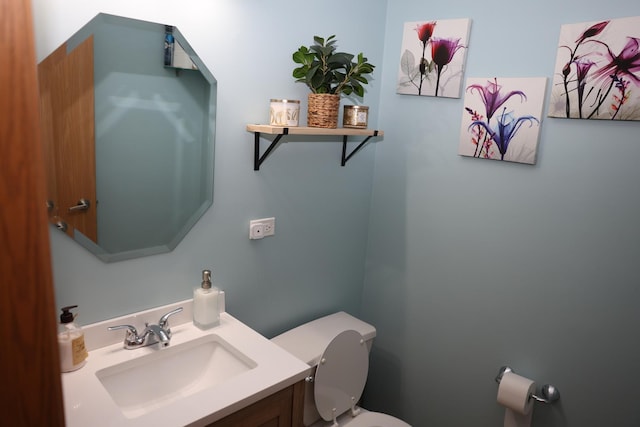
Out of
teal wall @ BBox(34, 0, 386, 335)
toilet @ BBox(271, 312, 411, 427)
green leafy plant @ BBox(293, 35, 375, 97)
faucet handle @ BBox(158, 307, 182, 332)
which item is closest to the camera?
teal wall @ BBox(34, 0, 386, 335)

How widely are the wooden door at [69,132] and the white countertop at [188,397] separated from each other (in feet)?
1.19

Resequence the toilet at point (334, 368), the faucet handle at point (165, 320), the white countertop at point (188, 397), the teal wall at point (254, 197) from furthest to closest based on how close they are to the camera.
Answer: the toilet at point (334, 368)
the faucet handle at point (165, 320)
the teal wall at point (254, 197)
the white countertop at point (188, 397)

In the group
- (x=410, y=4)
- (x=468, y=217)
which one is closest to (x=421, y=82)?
(x=410, y=4)

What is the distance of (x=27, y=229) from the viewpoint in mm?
700

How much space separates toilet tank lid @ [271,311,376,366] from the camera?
1.81m

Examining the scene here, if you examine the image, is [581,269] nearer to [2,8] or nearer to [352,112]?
[352,112]

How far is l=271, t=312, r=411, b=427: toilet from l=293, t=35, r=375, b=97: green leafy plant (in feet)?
3.15

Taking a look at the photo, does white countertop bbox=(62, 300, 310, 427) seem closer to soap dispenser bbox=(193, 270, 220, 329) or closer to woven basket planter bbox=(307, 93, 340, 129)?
soap dispenser bbox=(193, 270, 220, 329)

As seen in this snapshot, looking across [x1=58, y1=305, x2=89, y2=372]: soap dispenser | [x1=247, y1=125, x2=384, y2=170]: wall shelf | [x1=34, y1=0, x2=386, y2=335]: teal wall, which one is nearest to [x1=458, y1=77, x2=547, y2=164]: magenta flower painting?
[x1=247, y1=125, x2=384, y2=170]: wall shelf

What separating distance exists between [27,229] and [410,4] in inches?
70.4

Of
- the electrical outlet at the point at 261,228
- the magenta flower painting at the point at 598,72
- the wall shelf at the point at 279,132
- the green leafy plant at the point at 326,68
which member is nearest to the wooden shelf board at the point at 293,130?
the wall shelf at the point at 279,132

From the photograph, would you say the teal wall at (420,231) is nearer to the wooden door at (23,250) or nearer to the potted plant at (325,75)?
the potted plant at (325,75)

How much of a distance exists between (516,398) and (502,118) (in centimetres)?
105

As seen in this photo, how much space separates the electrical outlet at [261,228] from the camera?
1807mm
